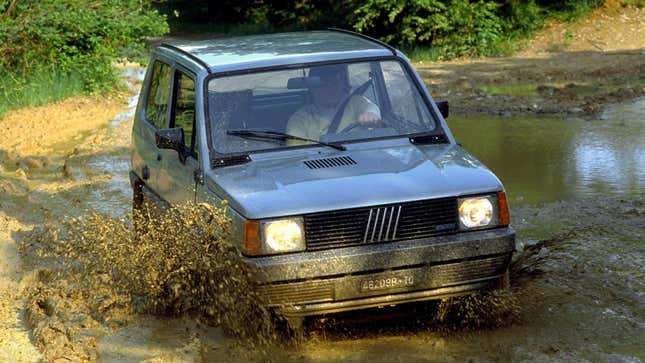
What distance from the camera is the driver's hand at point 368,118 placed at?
23.5ft

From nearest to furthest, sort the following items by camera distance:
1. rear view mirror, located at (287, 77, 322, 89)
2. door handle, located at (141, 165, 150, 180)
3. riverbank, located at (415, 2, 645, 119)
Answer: rear view mirror, located at (287, 77, 322, 89)
door handle, located at (141, 165, 150, 180)
riverbank, located at (415, 2, 645, 119)

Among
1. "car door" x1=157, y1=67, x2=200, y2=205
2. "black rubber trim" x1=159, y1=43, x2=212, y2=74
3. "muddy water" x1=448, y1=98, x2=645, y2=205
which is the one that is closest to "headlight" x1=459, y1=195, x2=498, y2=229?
"car door" x1=157, y1=67, x2=200, y2=205

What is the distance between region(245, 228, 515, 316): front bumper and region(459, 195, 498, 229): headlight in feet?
0.19

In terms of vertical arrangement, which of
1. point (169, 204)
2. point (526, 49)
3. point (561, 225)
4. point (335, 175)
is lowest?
point (526, 49)

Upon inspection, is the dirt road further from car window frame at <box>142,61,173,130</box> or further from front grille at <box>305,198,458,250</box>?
car window frame at <box>142,61,173,130</box>

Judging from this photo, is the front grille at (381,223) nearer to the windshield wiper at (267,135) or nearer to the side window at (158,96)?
the windshield wiper at (267,135)

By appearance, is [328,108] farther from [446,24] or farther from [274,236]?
[446,24]

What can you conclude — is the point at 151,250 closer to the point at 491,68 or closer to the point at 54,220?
the point at 54,220

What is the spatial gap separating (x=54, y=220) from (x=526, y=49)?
52.7 feet

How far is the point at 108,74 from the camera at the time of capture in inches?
792

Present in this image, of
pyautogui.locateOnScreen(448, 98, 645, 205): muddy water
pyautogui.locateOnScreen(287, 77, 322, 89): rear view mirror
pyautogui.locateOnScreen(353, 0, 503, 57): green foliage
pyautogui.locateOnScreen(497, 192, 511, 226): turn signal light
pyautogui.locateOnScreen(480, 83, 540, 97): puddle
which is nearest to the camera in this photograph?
pyautogui.locateOnScreen(497, 192, 511, 226): turn signal light

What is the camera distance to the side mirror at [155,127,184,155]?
711cm

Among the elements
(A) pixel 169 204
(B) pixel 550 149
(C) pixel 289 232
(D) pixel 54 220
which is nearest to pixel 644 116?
(B) pixel 550 149

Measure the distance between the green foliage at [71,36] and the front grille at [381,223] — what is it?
12.8 metres
